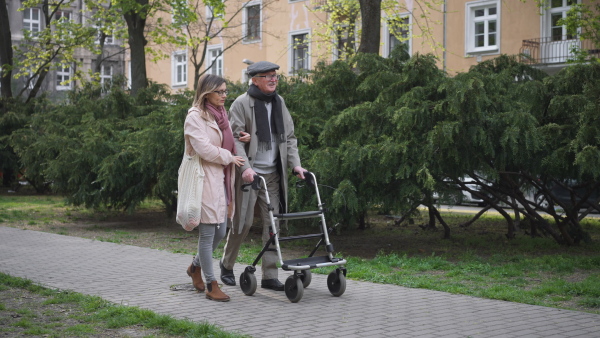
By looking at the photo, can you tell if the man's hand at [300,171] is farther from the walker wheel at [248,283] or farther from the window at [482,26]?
the window at [482,26]

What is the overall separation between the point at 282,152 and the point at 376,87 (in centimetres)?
353

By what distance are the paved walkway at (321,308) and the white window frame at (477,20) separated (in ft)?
83.6

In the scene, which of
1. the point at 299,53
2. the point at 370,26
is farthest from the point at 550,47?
the point at 370,26

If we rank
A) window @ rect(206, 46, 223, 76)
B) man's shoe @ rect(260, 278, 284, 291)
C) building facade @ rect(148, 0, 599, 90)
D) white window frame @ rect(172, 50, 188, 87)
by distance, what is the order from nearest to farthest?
man's shoe @ rect(260, 278, 284, 291)
building facade @ rect(148, 0, 599, 90)
window @ rect(206, 46, 223, 76)
white window frame @ rect(172, 50, 188, 87)

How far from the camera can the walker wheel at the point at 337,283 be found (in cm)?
701

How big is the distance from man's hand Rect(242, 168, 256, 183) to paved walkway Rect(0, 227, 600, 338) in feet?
3.38

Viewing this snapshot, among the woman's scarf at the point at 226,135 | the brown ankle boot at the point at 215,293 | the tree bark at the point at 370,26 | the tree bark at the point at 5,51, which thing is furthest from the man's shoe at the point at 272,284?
the tree bark at the point at 5,51

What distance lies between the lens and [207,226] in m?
7.11

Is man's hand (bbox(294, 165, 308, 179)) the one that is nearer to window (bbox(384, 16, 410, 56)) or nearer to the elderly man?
the elderly man

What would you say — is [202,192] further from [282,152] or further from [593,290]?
[593,290]

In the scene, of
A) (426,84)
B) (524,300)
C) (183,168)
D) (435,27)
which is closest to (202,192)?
→ (183,168)

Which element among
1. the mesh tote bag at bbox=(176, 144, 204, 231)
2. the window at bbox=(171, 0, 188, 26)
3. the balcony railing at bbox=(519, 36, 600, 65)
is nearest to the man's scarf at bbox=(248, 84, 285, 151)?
the mesh tote bag at bbox=(176, 144, 204, 231)

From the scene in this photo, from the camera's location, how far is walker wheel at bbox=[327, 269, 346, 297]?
7.01m

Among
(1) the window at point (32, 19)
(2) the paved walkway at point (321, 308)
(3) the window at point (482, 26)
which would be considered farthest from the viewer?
(1) the window at point (32, 19)
